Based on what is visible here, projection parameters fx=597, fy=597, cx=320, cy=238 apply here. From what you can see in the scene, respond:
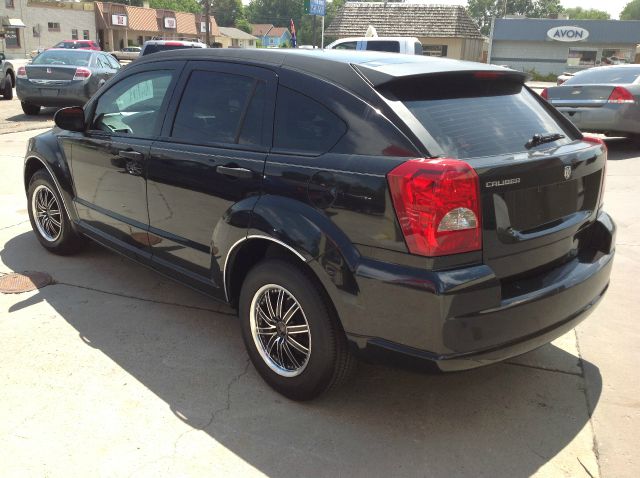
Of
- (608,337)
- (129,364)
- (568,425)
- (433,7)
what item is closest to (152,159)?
(129,364)

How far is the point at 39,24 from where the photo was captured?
198ft

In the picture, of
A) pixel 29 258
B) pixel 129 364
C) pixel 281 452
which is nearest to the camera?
pixel 281 452

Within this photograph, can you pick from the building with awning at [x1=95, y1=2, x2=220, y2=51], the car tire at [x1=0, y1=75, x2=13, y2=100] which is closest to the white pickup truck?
the car tire at [x1=0, y1=75, x2=13, y2=100]

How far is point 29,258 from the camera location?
5191mm

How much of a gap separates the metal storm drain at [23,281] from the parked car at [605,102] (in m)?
9.54

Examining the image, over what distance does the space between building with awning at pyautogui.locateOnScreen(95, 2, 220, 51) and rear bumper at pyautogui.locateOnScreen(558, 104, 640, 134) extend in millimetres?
65731

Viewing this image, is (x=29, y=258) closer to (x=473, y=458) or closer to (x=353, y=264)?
(x=353, y=264)

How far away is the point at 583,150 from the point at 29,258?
4.46 m

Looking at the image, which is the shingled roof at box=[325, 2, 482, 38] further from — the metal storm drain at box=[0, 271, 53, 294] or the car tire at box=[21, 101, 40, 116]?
the metal storm drain at box=[0, 271, 53, 294]

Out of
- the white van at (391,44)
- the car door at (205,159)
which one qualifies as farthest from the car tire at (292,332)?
the white van at (391,44)

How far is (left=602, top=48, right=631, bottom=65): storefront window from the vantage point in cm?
4227

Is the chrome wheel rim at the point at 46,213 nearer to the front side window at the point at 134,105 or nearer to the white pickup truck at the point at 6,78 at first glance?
the front side window at the point at 134,105


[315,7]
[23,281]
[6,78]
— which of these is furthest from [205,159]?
[315,7]

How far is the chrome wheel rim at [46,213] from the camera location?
17.0ft
